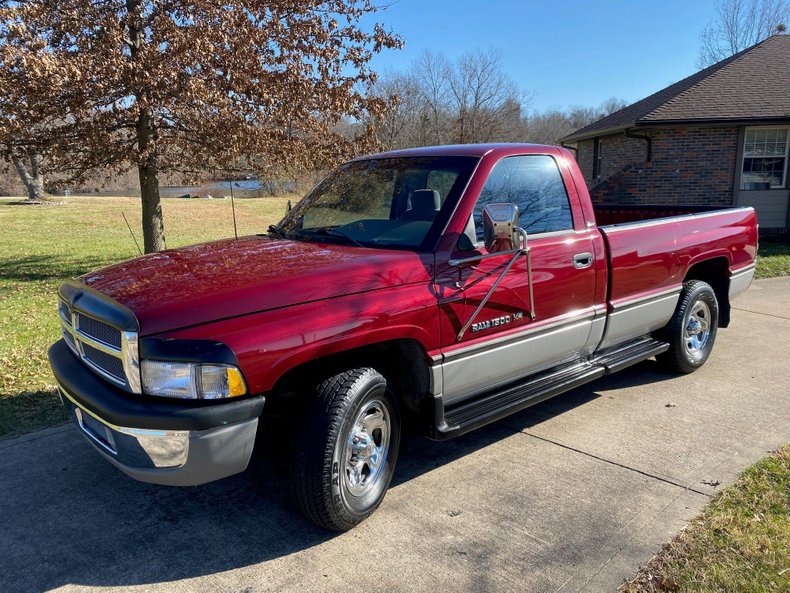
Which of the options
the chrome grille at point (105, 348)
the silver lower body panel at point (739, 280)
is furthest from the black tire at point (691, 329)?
the chrome grille at point (105, 348)

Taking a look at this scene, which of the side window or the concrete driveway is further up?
the side window

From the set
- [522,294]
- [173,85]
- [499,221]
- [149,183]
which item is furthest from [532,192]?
[149,183]

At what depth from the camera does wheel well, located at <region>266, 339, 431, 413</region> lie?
10.1ft

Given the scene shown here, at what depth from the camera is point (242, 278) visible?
2.98 meters

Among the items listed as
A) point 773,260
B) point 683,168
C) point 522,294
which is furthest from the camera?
point 683,168

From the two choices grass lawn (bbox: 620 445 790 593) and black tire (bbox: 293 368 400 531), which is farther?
black tire (bbox: 293 368 400 531)

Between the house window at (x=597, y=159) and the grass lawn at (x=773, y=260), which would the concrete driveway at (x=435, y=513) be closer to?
the grass lawn at (x=773, y=260)

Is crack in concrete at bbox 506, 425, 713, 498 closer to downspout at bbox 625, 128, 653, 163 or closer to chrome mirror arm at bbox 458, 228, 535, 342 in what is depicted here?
chrome mirror arm at bbox 458, 228, 535, 342

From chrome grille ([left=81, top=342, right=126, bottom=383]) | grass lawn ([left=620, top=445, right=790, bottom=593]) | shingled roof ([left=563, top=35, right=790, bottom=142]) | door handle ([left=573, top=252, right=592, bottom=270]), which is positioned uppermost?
shingled roof ([left=563, top=35, right=790, bottom=142])

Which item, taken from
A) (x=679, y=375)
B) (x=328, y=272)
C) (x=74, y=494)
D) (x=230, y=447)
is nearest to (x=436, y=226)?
(x=328, y=272)

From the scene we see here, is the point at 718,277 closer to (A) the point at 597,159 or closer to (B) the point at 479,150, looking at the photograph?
(B) the point at 479,150

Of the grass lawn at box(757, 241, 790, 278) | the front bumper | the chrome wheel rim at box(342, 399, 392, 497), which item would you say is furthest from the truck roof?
the grass lawn at box(757, 241, 790, 278)

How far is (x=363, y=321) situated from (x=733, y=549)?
6.84 feet

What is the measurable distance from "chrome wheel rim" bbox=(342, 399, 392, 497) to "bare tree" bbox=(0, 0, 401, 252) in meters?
7.15
